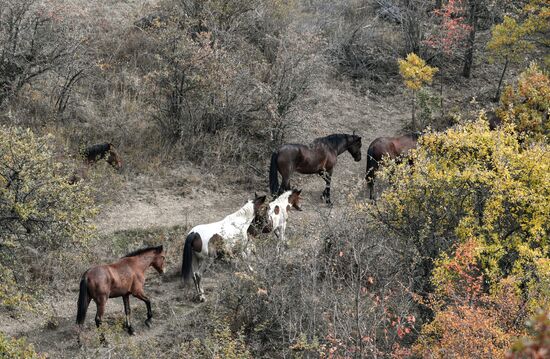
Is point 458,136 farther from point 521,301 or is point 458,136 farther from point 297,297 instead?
point 297,297

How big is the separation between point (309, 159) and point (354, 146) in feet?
7.82

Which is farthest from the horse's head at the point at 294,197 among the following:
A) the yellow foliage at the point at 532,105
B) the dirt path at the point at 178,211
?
the yellow foliage at the point at 532,105

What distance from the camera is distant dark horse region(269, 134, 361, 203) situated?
68.0 feet

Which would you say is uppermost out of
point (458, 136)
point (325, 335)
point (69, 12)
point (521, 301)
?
point (69, 12)

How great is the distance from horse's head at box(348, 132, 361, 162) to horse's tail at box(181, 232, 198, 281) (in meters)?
8.03

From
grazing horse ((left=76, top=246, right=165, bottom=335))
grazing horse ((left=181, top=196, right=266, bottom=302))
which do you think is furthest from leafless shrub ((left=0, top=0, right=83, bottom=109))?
grazing horse ((left=76, top=246, right=165, bottom=335))

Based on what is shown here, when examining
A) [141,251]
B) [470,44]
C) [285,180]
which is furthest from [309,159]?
[470,44]

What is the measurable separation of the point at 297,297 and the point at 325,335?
145 cm

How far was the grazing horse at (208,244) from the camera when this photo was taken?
16.2 m

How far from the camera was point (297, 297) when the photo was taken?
48.8 ft

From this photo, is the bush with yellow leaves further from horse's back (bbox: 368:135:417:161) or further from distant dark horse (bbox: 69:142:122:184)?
distant dark horse (bbox: 69:142:122:184)

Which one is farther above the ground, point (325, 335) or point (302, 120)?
point (302, 120)

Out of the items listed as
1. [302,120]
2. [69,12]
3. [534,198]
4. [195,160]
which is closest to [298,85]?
[302,120]

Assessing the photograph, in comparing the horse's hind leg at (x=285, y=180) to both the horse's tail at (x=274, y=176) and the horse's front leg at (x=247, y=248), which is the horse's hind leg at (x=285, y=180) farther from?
the horse's front leg at (x=247, y=248)
